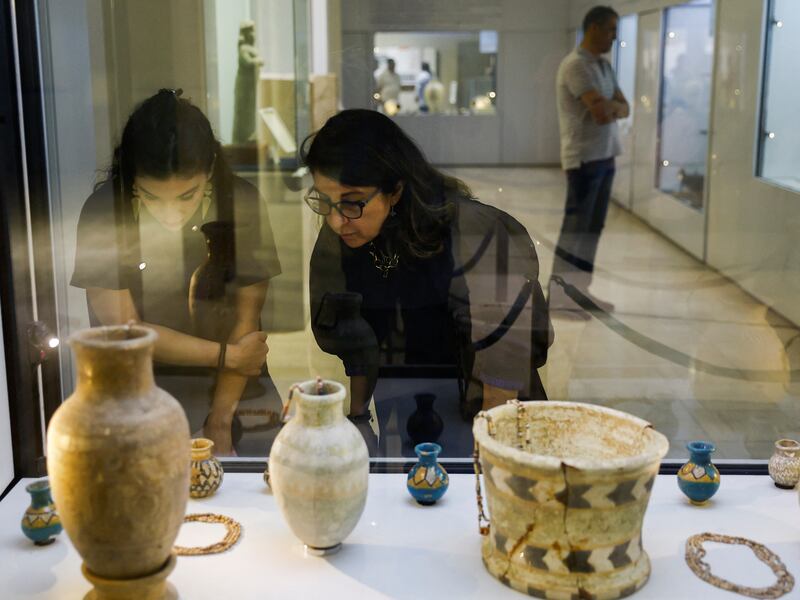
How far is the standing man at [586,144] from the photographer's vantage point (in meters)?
3.27

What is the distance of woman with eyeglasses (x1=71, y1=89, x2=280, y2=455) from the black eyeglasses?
0.23 meters

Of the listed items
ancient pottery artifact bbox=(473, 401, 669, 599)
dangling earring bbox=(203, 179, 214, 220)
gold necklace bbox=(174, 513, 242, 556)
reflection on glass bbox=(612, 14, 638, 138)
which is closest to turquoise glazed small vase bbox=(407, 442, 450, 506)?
ancient pottery artifact bbox=(473, 401, 669, 599)

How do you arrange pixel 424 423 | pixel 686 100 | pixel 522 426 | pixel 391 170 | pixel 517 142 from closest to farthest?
pixel 522 426, pixel 391 170, pixel 424 423, pixel 517 142, pixel 686 100

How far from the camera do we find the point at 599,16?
10.8 ft

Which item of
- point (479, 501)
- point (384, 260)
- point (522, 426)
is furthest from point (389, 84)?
point (479, 501)

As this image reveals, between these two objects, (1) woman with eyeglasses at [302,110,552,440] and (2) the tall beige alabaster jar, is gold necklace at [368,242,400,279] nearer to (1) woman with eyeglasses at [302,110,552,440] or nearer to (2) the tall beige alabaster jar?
(1) woman with eyeglasses at [302,110,552,440]

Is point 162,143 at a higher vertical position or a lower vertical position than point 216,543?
higher

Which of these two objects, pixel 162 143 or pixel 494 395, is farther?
pixel 494 395

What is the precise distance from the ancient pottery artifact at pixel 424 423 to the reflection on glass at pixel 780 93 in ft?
6.99

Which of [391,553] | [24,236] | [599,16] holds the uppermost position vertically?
[599,16]

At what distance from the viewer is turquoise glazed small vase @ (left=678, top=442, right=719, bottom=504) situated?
2371 mm

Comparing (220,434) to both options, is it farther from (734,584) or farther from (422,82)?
(734,584)

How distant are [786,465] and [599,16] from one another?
1685mm

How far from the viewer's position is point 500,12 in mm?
3139
